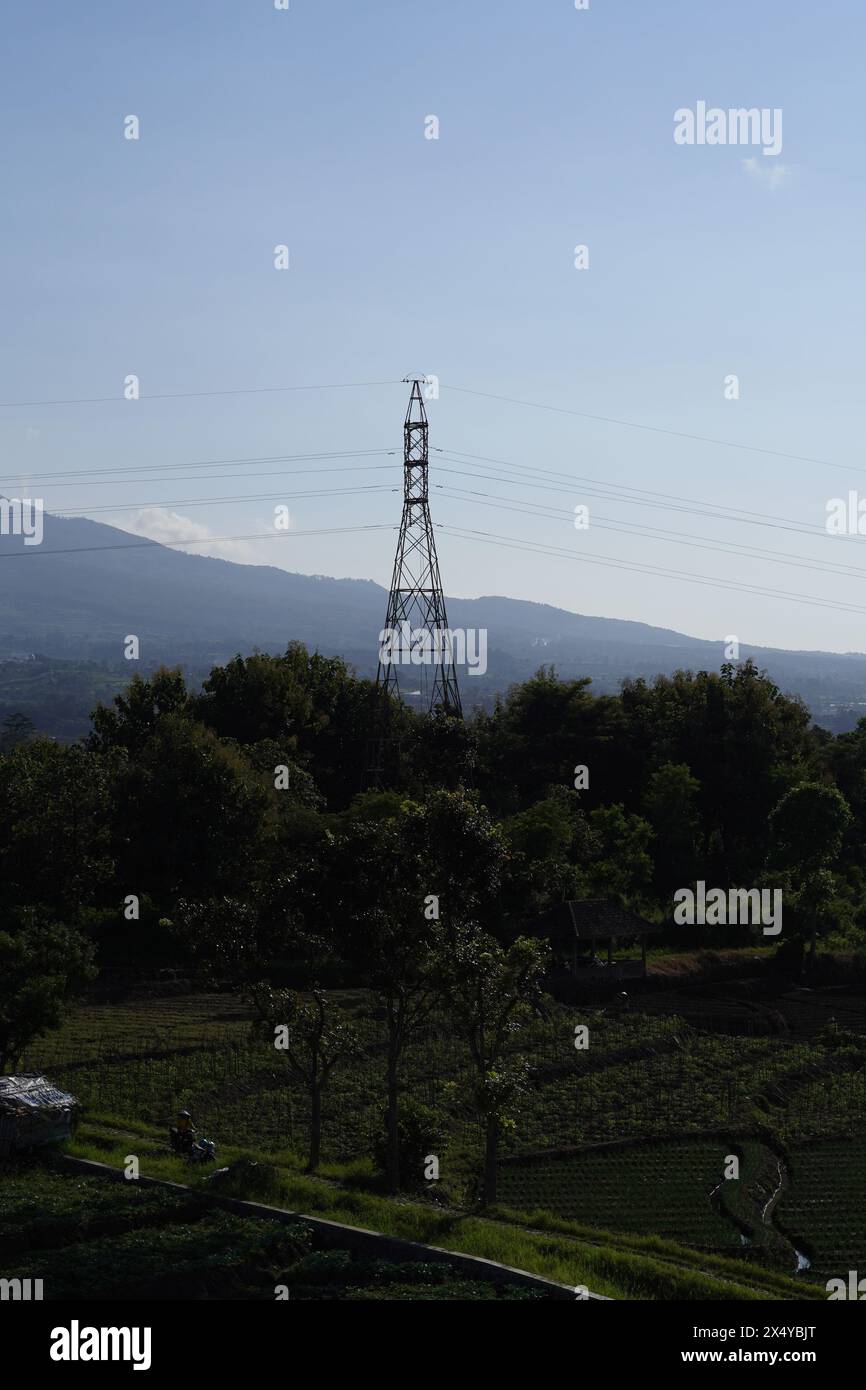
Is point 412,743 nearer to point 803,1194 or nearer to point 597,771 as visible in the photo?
point 597,771

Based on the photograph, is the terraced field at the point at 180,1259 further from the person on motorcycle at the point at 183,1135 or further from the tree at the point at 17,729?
the tree at the point at 17,729

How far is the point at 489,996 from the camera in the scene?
954 inches

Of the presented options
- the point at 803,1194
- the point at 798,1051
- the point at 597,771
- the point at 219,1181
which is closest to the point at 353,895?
the point at 219,1181

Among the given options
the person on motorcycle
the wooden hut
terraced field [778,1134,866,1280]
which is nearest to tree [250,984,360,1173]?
the person on motorcycle

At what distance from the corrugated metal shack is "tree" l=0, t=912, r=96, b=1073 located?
1.43m

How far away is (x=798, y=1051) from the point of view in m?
36.6

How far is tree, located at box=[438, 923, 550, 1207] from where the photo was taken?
22.8 metres

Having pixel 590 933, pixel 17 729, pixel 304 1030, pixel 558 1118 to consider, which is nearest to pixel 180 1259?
pixel 304 1030

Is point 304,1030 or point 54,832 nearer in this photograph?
point 304,1030

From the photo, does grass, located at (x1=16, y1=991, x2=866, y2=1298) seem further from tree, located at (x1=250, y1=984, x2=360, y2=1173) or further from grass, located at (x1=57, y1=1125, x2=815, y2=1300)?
tree, located at (x1=250, y1=984, x2=360, y2=1173)

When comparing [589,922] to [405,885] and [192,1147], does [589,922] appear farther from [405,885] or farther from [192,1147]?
[192,1147]

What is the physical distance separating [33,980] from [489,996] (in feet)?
29.6
